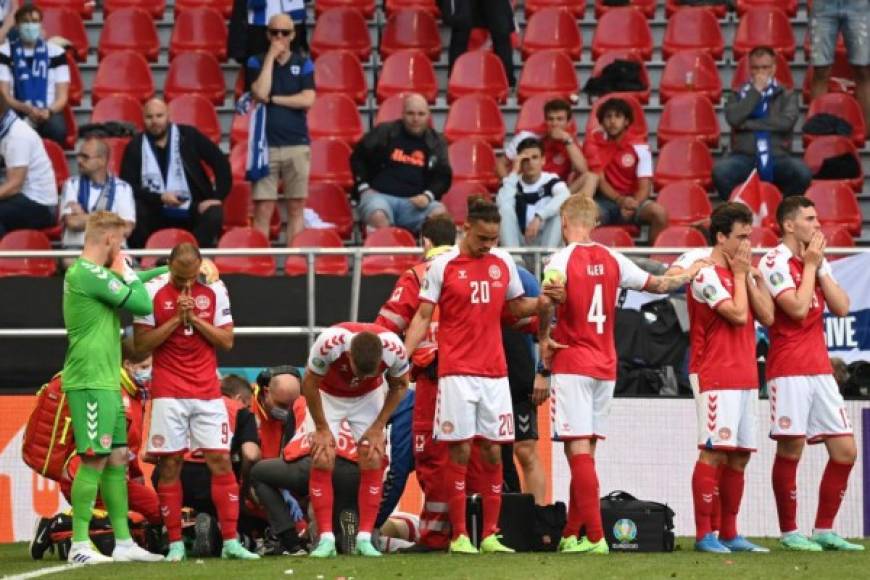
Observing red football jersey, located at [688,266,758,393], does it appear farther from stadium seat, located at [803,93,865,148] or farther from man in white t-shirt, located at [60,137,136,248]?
stadium seat, located at [803,93,865,148]

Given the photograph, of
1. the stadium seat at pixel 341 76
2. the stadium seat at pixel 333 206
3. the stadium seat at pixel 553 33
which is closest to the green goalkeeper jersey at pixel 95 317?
the stadium seat at pixel 333 206

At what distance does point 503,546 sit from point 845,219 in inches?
263

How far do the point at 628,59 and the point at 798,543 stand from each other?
7.77 meters

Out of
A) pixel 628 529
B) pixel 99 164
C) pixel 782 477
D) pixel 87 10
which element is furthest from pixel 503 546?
pixel 87 10

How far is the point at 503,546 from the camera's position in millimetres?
11945

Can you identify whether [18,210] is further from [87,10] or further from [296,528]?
[296,528]

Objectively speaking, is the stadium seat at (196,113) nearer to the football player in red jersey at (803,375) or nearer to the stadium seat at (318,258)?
the stadium seat at (318,258)

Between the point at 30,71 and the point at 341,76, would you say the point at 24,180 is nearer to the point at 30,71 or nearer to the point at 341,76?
the point at 30,71

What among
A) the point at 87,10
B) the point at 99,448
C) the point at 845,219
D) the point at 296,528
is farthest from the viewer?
the point at 87,10

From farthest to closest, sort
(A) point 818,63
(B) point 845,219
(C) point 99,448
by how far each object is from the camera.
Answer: (A) point 818,63, (B) point 845,219, (C) point 99,448

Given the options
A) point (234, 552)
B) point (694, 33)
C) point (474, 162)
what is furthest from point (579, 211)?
point (694, 33)

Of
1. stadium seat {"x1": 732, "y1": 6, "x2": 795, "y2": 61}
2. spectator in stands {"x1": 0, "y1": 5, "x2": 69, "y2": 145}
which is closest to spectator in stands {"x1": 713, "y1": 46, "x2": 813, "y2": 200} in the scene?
stadium seat {"x1": 732, "y1": 6, "x2": 795, "y2": 61}

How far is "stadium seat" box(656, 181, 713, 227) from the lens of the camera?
17359mm

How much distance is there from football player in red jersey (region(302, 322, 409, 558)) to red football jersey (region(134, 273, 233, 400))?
72 cm
